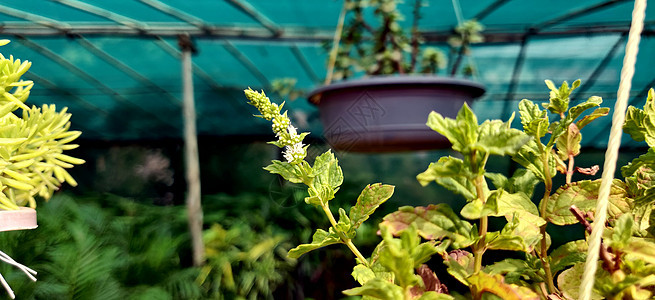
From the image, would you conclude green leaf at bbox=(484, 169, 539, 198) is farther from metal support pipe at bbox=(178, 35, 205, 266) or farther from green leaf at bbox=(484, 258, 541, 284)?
metal support pipe at bbox=(178, 35, 205, 266)

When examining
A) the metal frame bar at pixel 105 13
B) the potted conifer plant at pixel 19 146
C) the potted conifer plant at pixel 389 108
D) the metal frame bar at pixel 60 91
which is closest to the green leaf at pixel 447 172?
the potted conifer plant at pixel 19 146

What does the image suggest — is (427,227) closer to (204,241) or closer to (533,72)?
(204,241)

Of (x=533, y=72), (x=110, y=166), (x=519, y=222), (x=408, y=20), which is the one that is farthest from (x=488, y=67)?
(x=110, y=166)

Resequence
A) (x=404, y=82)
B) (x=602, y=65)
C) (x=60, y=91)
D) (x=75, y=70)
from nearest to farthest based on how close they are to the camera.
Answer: (x=404, y=82), (x=602, y=65), (x=75, y=70), (x=60, y=91)

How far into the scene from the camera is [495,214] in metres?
0.27

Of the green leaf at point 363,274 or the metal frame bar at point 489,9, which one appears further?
the metal frame bar at point 489,9

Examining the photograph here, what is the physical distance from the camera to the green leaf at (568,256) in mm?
326

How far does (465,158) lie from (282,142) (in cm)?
11

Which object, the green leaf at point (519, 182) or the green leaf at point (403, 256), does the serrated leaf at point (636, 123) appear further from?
the green leaf at point (403, 256)

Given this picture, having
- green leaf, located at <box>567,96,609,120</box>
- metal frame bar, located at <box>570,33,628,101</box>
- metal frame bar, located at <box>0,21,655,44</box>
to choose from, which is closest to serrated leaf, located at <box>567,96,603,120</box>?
green leaf, located at <box>567,96,609,120</box>

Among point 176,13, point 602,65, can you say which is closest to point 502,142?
point 176,13

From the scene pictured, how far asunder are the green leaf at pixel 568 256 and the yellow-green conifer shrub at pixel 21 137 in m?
0.41

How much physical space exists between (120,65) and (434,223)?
3.52 meters

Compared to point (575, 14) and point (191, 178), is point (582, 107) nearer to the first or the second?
point (191, 178)
